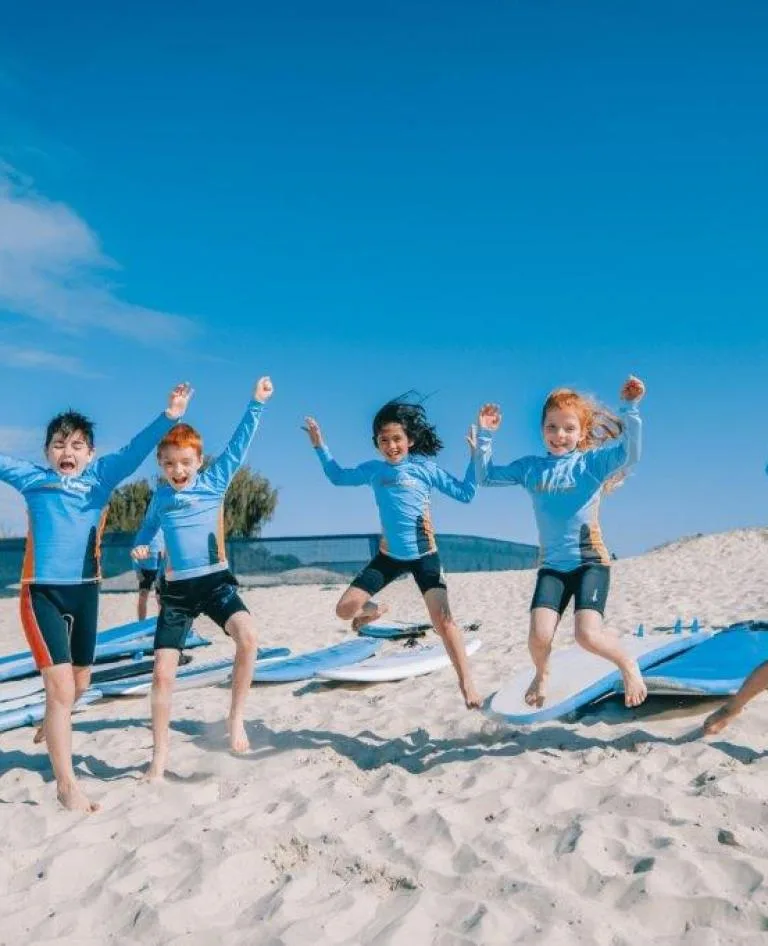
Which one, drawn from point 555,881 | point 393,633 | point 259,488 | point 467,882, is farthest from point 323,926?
point 259,488

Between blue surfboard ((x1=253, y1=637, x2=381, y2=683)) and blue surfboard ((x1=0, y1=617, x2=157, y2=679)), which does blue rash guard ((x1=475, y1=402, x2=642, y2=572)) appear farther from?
blue surfboard ((x1=0, y1=617, x2=157, y2=679))

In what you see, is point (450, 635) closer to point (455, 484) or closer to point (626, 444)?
point (455, 484)

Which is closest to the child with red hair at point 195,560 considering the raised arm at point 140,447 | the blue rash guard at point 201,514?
the blue rash guard at point 201,514

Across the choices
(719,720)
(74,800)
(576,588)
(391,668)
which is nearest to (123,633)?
(391,668)

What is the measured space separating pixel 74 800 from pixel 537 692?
259 centimetres

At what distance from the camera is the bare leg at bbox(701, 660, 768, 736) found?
4.55 metres

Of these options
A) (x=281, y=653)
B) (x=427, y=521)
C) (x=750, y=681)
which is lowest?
(x=281, y=653)

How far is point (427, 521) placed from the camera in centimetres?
606

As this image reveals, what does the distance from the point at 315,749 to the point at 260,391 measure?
2155 mm

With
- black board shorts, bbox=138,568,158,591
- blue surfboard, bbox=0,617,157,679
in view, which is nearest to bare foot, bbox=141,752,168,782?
blue surfboard, bbox=0,617,157,679

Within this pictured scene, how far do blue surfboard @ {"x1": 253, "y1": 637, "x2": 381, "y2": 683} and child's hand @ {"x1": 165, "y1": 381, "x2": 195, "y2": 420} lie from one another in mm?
3503

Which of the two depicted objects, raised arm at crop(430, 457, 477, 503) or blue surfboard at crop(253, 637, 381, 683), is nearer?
raised arm at crop(430, 457, 477, 503)

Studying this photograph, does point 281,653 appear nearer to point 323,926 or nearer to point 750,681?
point 750,681

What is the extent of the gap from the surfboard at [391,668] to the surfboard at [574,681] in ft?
4.55
